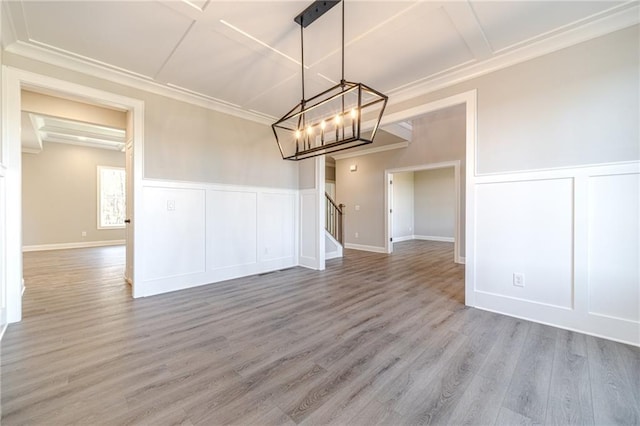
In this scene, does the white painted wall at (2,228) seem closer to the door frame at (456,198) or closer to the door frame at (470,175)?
the door frame at (470,175)

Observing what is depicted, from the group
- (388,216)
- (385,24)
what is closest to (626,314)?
(385,24)

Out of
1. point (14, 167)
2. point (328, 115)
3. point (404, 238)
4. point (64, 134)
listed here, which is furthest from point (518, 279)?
point (64, 134)

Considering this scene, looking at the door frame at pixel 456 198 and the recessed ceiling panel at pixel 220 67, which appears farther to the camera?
the door frame at pixel 456 198

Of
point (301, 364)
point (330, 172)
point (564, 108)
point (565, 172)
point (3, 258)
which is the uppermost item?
point (330, 172)

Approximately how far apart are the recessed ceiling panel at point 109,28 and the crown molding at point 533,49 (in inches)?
106

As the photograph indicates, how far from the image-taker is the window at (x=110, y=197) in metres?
7.94

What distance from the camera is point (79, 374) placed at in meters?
1.75

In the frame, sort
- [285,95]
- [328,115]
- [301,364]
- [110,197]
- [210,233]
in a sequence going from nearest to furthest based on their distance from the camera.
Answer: [301,364] < [285,95] < [210,233] < [328,115] < [110,197]

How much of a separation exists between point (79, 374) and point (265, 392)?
51.8 inches

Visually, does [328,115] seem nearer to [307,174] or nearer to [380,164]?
[307,174]

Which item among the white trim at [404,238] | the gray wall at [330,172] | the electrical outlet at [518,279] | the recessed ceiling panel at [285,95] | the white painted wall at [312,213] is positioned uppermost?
the recessed ceiling panel at [285,95]

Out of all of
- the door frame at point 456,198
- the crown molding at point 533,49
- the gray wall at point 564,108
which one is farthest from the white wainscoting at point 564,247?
the door frame at point 456,198

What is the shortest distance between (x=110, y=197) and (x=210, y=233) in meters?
6.49

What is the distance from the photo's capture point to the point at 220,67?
3010mm
